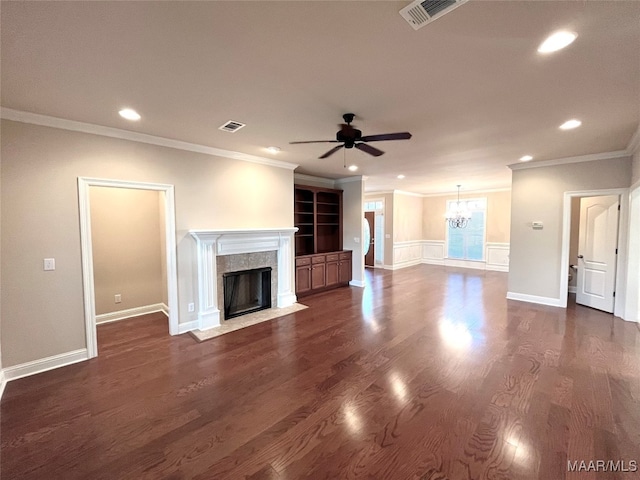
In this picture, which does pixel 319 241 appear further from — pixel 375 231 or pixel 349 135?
pixel 349 135

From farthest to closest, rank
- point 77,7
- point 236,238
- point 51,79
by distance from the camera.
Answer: point 236,238 < point 51,79 < point 77,7

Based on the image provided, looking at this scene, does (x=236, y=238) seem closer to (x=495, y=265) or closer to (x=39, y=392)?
(x=39, y=392)

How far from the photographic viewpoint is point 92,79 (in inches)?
87.2

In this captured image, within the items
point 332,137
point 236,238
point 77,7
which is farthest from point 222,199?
point 77,7

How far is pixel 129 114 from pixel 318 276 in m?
4.57

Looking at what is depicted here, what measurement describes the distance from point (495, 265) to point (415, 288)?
4.28m

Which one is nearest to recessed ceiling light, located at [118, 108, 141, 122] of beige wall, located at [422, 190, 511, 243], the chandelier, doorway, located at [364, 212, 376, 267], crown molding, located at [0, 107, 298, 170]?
crown molding, located at [0, 107, 298, 170]

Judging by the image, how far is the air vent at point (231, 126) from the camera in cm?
325

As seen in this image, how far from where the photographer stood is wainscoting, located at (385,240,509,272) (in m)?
8.97

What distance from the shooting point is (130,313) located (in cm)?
477

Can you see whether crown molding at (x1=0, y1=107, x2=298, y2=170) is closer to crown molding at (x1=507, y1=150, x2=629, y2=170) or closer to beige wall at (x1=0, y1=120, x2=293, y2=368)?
beige wall at (x1=0, y1=120, x2=293, y2=368)

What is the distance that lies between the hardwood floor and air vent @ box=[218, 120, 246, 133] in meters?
2.85

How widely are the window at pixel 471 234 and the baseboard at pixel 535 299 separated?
4.16m

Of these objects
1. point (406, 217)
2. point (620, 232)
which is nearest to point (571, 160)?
point (620, 232)
